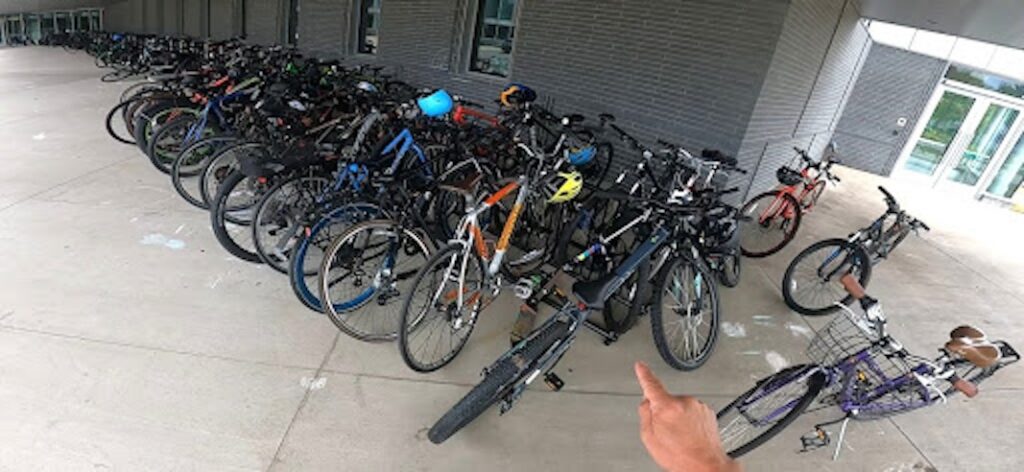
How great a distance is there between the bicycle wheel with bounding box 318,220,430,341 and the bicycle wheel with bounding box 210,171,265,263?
0.62m

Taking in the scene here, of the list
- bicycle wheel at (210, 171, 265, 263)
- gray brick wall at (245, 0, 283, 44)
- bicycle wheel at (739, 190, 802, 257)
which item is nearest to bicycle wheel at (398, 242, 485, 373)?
bicycle wheel at (210, 171, 265, 263)

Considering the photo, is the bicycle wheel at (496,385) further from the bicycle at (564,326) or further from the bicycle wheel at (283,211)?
the bicycle wheel at (283,211)

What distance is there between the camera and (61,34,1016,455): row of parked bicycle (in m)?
2.49

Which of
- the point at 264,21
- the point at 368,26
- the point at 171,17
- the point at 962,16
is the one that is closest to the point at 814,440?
the point at 962,16

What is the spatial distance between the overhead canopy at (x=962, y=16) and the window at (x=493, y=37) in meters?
4.36

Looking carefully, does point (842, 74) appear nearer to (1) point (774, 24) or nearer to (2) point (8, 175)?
(1) point (774, 24)

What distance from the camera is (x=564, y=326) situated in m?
2.26

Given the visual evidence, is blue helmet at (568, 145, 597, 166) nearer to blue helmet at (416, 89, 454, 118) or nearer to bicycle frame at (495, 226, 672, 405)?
blue helmet at (416, 89, 454, 118)

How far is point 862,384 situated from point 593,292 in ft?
4.46

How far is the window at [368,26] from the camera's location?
8188 millimetres

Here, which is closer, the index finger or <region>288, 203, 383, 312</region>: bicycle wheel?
the index finger

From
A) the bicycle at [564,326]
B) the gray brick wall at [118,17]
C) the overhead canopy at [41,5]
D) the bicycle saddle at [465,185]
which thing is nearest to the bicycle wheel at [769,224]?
the bicycle at [564,326]

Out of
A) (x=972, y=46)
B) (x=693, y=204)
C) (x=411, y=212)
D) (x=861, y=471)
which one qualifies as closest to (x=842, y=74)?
(x=972, y=46)

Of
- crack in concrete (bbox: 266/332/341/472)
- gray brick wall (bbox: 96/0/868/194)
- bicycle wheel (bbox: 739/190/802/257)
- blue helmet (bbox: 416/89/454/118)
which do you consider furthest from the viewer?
bicycle wheel (bbox: 739/190/802/257)
